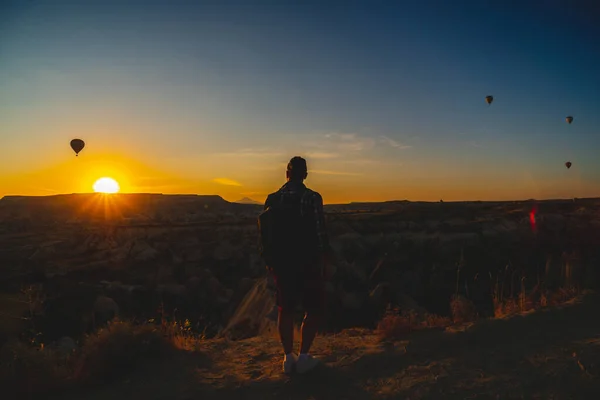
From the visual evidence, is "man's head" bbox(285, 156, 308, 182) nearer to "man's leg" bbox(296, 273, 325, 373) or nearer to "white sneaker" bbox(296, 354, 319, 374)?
"man's leg" bbox(296, 273, 325, 373)

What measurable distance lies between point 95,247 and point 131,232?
1103cm

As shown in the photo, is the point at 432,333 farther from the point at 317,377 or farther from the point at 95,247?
the point at 95,247

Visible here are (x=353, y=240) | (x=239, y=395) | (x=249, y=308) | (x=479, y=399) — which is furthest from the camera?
(x=353, y=240)

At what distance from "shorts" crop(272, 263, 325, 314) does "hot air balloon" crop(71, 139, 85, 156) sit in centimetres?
2798

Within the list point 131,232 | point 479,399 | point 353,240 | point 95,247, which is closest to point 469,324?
point 479,399

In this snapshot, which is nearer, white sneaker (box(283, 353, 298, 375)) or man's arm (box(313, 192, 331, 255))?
man's arm (box(313, 192, 331, 255))

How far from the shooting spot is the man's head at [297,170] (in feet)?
13.2

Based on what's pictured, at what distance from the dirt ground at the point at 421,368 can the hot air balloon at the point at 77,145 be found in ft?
87.6

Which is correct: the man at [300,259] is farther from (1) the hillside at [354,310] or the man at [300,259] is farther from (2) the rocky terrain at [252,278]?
(2) the rocky terrain at [252,278]

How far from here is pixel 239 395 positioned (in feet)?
12.1

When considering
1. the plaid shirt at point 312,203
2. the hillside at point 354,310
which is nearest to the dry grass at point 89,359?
the hillside at point 354,310

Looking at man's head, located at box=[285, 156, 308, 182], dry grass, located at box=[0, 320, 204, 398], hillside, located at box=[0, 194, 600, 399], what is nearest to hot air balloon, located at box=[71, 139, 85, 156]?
hillside, located at box=[0, 194, 600, 399]

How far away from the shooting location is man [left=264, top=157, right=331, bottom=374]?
12.5 feet

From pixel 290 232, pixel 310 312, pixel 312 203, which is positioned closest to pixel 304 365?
pixel 310 312
